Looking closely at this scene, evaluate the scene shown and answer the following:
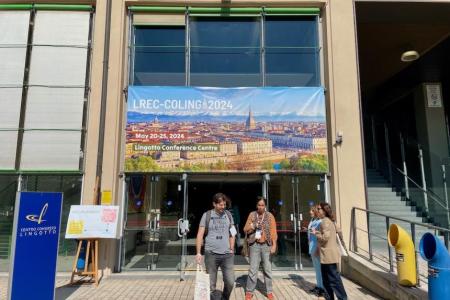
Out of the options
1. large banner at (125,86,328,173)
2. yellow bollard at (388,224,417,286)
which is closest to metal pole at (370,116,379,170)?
large banner at (125,86,328,173)

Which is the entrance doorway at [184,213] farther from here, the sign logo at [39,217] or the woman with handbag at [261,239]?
the sign logo at [39,217]

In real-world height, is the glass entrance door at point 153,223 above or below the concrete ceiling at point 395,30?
below

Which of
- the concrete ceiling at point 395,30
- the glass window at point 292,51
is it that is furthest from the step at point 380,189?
the concrete ceiling at point 395,30

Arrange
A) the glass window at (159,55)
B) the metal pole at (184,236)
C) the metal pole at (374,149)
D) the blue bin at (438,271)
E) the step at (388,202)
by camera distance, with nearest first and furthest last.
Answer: the blue bin at (438,271) → the metal pole at (184,236) → the glass window at (159,55) → the step at (388,202) → the metal pole at (374,149)

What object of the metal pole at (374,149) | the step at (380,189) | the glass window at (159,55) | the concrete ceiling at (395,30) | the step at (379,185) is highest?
the concrete ceiling at (395,30)

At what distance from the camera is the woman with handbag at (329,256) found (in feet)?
19.7

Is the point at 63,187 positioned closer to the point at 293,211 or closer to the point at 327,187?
the point at 293,211

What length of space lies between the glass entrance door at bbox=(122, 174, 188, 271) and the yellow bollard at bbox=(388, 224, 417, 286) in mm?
4729

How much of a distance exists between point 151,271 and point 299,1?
25.0ft

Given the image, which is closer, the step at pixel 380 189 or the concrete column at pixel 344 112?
the concrete column at pixel 344 112

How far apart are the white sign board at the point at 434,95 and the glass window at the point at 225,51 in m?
8.00

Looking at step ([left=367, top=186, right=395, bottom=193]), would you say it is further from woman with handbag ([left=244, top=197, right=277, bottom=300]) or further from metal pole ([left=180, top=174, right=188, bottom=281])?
woman with handbag ([left=244, top=197, right=277, bottom=300])

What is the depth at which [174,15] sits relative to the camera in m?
10.2

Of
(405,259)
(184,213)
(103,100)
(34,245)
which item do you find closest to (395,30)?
(405,259)
